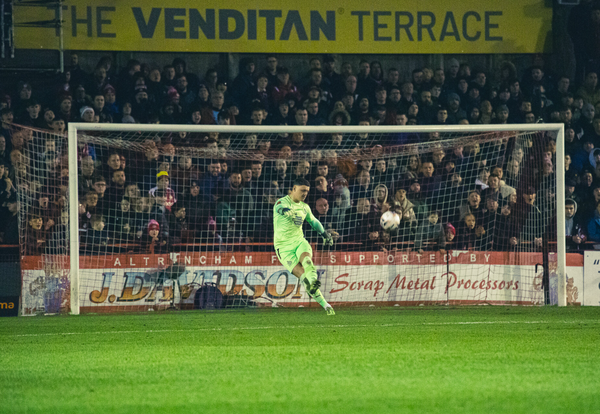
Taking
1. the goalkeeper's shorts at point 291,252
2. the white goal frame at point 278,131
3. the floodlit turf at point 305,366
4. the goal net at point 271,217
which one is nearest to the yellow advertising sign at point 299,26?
the goal net at point 271,217

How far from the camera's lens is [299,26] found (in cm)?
1625

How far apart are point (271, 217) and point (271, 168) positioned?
83cm

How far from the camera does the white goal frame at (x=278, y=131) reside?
38.8 feet

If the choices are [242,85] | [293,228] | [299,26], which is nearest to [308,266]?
[293,228]

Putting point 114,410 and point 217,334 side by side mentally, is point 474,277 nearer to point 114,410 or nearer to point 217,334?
point 217,334

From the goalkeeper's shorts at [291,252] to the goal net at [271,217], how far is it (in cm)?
100

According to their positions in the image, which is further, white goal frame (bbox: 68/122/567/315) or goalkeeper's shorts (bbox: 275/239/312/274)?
white goal frame (bbox: 68/122/567/315)

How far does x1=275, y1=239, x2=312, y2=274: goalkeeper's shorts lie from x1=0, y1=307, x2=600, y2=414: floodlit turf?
161cm

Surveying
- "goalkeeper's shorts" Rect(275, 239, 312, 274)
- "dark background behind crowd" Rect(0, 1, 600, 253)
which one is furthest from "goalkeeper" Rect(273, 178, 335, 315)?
"dark background behind crowd" Rect(0, 1, 600, 253)

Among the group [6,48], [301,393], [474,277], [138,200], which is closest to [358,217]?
[474,277]

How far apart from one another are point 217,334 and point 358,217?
5420 mm

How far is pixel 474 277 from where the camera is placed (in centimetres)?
1324

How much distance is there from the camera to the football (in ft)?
44.5

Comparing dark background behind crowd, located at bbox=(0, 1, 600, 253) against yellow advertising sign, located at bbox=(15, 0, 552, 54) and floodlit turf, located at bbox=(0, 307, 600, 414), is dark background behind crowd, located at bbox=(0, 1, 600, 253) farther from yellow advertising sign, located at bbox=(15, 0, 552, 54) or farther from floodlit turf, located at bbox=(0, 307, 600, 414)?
floodlit turf, located at bbox=(0, 307, 600, 414)
